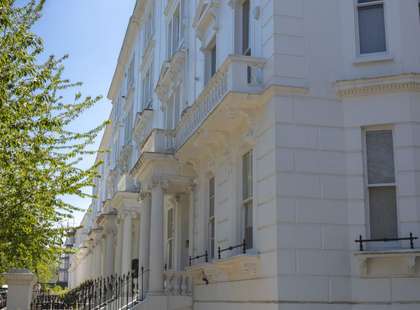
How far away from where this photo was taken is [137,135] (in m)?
27.5

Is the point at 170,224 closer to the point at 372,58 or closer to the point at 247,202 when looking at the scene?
the point at 247,202

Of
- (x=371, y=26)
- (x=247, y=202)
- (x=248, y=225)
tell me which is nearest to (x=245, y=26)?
(x=371, y=26)

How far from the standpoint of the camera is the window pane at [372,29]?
12320 millimetres

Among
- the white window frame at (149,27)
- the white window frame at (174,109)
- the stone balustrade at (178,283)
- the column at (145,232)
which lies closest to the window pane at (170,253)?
the column at (145,232)

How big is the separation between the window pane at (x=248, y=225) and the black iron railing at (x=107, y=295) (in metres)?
4.20

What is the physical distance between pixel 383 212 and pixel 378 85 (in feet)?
7.75

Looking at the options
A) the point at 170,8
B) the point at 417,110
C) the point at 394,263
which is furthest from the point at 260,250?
the point at 170,8

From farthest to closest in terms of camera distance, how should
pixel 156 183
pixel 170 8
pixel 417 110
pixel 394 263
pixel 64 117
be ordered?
pixel 170 8 < pixel 156 183 < pixel 64 117 < pixel 417 110 < pixel 394 263

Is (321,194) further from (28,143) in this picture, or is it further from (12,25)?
(12,25)

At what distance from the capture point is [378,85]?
11.8 meters

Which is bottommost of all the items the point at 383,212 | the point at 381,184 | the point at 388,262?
the point at 388,262

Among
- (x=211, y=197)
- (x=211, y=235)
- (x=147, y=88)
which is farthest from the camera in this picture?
(x=147, y=88)

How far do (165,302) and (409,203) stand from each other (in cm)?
714

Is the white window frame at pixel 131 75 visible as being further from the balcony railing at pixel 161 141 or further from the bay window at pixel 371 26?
the bay window at pixel 371 26
